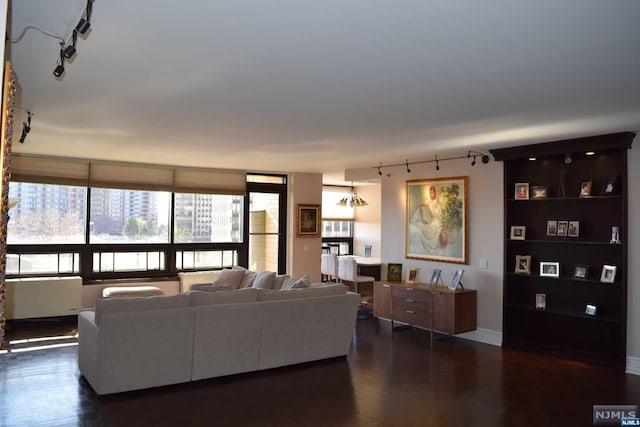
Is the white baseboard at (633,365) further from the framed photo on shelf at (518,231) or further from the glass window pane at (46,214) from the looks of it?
the glass window pane at (46,214)

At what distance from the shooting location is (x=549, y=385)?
5129 millimetres

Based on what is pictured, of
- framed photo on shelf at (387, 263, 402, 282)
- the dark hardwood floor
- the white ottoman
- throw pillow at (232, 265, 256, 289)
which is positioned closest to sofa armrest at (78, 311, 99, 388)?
the dark hardwood floor

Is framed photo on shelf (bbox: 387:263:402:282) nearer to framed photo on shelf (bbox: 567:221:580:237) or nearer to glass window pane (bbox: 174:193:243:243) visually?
framed photo on shelf (bbox: 567:221:580:237)

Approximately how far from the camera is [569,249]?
643 centimetres

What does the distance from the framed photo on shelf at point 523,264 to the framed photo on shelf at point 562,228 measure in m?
0.51

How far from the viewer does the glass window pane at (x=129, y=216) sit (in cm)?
861

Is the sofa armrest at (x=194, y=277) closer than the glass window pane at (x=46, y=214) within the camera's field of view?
No

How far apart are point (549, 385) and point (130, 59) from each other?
4.91 m

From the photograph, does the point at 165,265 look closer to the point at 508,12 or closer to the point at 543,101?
the point at 543,101

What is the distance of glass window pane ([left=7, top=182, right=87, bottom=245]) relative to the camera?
7.94 m

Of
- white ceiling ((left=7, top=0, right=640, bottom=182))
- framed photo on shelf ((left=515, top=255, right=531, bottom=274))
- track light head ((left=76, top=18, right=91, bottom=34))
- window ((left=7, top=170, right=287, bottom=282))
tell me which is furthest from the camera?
window ((left=7, top=170, right=287, bottom=282))

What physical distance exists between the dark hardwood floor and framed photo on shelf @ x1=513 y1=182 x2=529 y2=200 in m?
2.06

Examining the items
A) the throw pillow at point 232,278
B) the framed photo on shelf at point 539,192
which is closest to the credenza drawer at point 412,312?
the framed photo on shelf at point 539,192

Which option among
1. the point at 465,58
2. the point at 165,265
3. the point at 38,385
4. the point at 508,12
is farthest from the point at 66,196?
the point at 508,12
